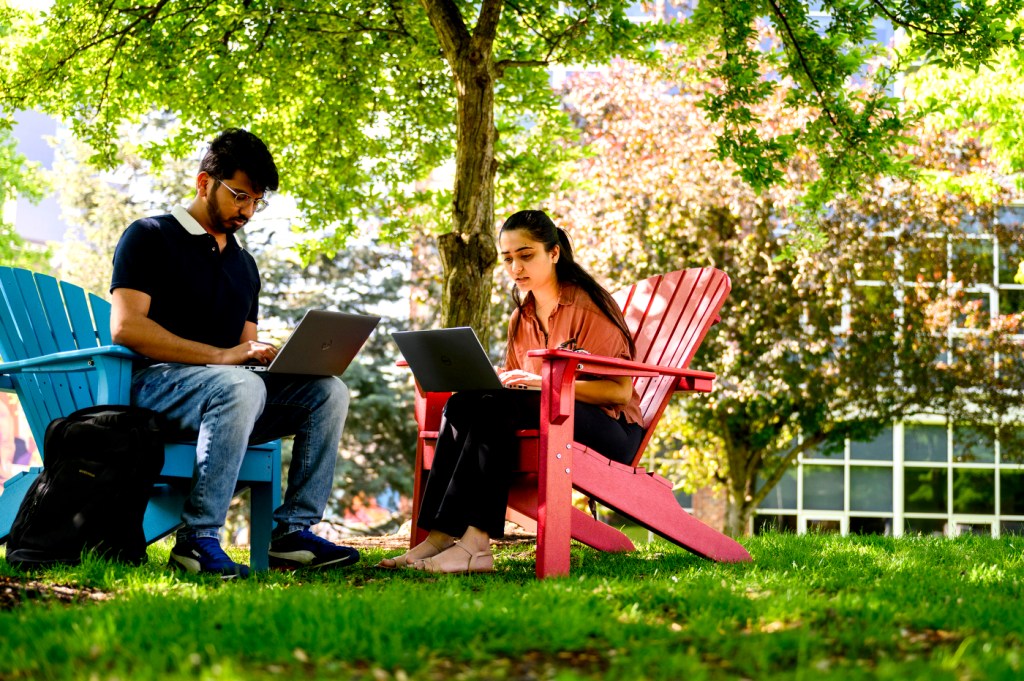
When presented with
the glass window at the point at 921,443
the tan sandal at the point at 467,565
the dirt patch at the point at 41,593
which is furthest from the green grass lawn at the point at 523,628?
the glass window at the point at 921,443

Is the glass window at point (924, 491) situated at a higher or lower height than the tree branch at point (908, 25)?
lower

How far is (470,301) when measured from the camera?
6.06 meters

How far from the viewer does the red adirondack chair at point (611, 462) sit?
3816 millimetres

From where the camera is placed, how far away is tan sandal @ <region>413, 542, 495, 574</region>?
3900 mm

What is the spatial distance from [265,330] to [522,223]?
41.9 ft

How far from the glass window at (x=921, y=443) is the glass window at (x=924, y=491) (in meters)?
0.21

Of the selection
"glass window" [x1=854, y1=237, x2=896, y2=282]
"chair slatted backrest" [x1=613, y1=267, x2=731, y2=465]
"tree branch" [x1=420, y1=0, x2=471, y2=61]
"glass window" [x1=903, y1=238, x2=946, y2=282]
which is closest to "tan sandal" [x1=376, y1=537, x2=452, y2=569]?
"chair slatted backrest" [x1=613, y1=267, x2=731, y2=465]

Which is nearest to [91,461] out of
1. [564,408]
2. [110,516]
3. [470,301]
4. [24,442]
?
[110,516]

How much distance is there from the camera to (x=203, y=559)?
11.9 feet

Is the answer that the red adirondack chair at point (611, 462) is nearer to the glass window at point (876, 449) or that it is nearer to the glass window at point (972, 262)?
the glass window at point (972, 262)

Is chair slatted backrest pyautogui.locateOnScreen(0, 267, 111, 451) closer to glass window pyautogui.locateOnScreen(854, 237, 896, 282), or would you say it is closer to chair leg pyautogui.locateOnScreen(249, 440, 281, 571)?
chair leg pyautogui.locateOnScreen(249, 440, 281, 571)

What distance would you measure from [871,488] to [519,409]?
46.8 ft

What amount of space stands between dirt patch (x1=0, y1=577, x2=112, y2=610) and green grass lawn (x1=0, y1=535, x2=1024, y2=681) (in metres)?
0.07

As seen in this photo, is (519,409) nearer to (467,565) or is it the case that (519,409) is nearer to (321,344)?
(467,565)
